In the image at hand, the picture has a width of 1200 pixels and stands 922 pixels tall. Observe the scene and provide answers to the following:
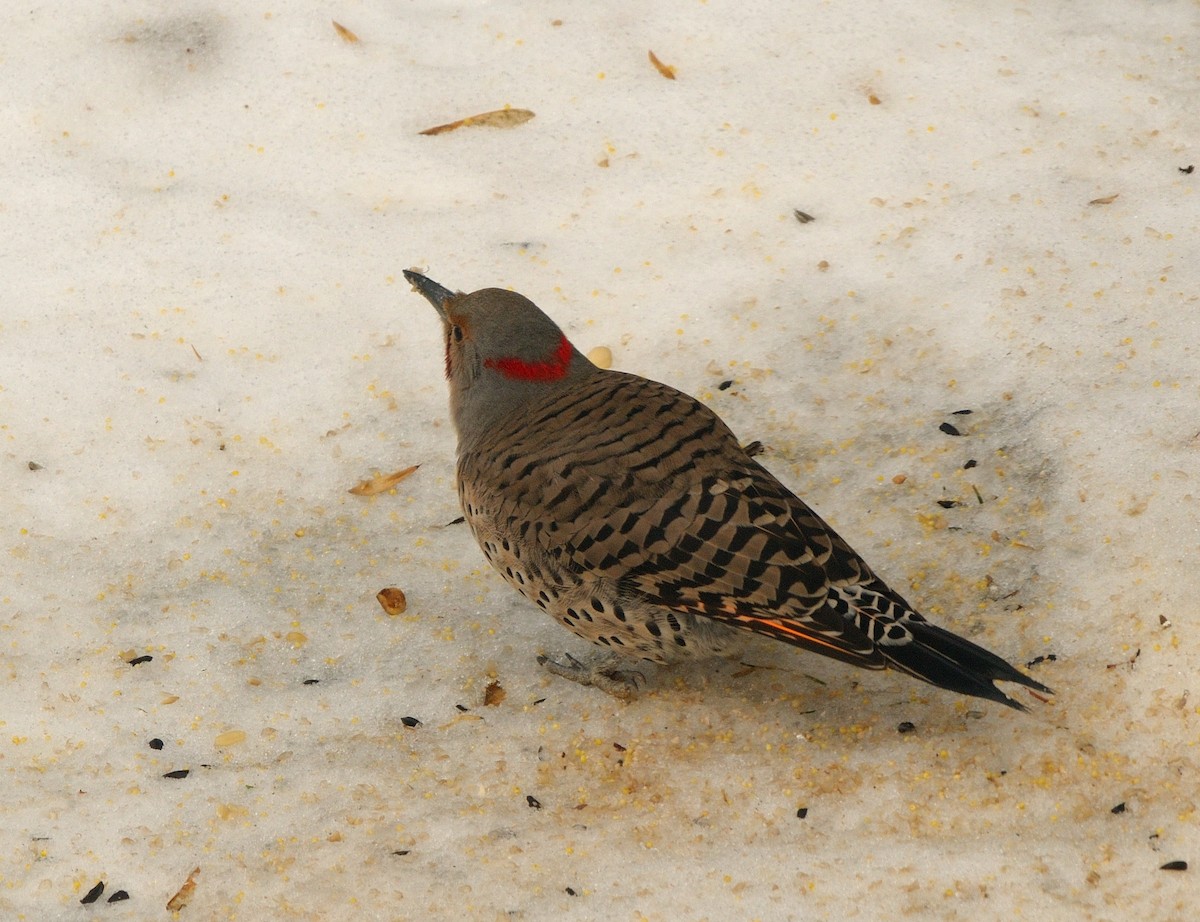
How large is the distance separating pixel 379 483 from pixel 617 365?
911 mm

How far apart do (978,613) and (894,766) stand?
55cm

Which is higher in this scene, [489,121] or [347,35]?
[347,35]

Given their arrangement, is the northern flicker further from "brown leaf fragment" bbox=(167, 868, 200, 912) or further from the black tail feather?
"brown leaf fragment" bbox=(167, 868, 200, 912)

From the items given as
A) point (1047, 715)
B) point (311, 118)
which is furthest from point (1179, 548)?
point (311, 118)

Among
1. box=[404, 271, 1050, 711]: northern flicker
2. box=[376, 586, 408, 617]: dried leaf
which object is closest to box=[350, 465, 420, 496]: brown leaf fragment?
box=[376, 586, 408, 617]: dried leaf

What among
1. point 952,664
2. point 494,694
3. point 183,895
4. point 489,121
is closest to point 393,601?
point 494,694

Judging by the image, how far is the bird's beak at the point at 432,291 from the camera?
425cm

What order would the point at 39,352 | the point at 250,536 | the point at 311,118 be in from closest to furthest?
1. the point at 250,536
2. the point at 39,352
3. the point at 311,118

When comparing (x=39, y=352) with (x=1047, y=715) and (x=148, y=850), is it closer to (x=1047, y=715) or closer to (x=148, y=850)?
(x=148, y=850)

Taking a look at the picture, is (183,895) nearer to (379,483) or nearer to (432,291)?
(379,483)

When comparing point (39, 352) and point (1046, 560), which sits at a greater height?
point (1046, 560)

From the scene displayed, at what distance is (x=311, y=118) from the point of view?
541 cm

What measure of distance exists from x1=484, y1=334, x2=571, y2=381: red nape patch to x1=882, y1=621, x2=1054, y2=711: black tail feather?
1267mm

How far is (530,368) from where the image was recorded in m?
3.89
